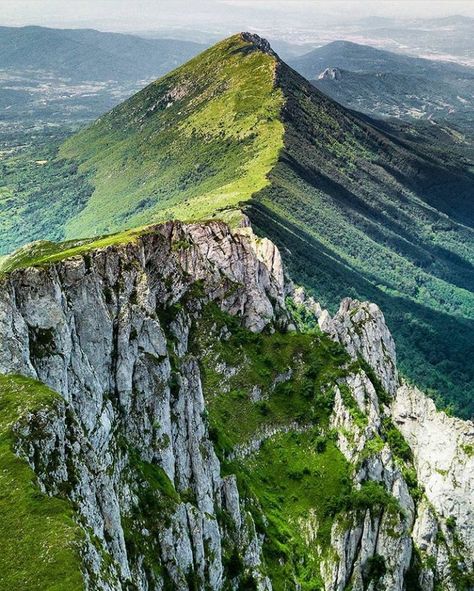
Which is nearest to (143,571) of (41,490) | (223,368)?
(41,490)

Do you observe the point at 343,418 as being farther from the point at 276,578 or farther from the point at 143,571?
the point at 143,571

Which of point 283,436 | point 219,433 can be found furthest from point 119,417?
point 283,436

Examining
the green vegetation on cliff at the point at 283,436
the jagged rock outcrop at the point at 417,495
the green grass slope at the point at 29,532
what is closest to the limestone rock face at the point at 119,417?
the green grass slope at the point at 29,532

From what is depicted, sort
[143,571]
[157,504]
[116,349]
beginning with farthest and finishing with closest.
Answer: [116,349] → [157,504] → [143,571]

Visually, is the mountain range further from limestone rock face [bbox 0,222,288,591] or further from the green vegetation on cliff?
the green vegetation on cliff

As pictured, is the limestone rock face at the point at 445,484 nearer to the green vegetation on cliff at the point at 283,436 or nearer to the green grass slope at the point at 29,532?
the green vegetation on cliff at the point at 283,436

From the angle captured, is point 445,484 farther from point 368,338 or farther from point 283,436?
point 368,338
